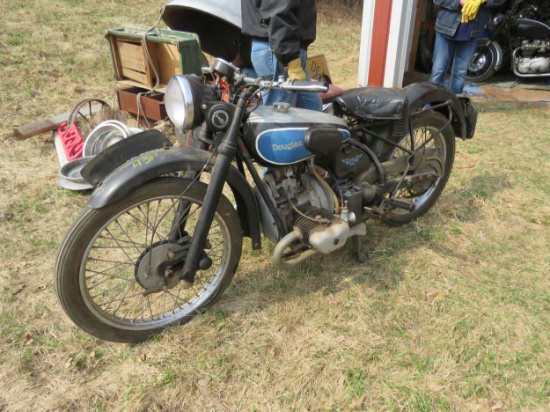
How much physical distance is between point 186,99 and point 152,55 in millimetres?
2960

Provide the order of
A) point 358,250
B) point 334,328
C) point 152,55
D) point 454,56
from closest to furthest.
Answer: point 334,328, point 358,250, point 152,55, point 454,56

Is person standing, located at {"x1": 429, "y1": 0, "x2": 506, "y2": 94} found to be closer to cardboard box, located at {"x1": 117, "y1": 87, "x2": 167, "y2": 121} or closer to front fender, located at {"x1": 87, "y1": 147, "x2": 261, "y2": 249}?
cardboard box, located at {"x1": 117, "y1": 87, "x2": 167, "y2": 121}

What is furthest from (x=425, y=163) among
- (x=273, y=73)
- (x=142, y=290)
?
(x=142, y=290)

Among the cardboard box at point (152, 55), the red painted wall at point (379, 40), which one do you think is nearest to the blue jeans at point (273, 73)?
the cardboard box at point (152, 55)

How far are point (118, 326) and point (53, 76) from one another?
5.10 meters

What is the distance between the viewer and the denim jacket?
14.1ft

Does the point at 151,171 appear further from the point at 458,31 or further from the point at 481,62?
the point at 481,62

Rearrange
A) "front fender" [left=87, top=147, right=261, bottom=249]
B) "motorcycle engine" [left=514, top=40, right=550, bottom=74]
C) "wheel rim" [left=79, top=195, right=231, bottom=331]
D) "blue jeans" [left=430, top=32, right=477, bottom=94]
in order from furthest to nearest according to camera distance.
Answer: "motorcycle engine" [left=514, top=40, right=550, bottom=74] < "blue jeans" [left=430, top=32, right=477, bottom=94] < "wheel rim" [left=79, top=195, right=231, bottom=331] < "front fender" [left=87, top=147, right=261, bottom=249]

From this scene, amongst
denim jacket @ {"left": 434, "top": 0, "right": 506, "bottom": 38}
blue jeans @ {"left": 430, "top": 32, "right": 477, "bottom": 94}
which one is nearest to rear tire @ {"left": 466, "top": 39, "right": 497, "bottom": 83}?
blue jeans @ {"left": 430, "top": 32, "right": 477, "bottom": 94}

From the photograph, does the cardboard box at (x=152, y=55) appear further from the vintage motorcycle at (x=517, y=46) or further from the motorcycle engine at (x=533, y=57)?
the motorcycle engine at (x=533, y=57)

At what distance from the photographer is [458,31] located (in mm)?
4449

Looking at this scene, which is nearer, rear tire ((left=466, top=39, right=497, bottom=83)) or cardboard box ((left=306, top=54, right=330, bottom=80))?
cardboard box ((left=306, top=54, right=330, bottom=80))

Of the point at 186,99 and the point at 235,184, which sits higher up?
the point at 186,99

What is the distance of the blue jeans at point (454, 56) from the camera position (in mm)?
4676
